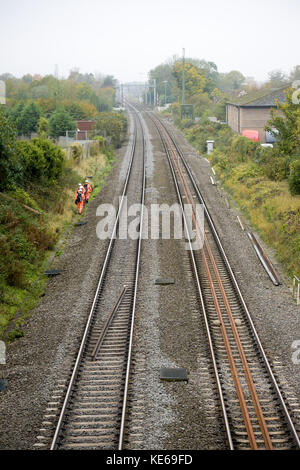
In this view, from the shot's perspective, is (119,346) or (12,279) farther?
(12,279)

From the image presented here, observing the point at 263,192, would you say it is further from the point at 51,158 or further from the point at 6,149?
the point at 6,149

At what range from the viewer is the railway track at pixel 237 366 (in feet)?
27.5

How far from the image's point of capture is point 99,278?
1543 centimetres

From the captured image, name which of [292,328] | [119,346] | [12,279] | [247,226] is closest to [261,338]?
[292,328]

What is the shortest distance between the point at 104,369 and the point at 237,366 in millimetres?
2873

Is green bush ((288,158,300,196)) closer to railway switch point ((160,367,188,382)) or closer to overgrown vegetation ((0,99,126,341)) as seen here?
overgrown vegetation ((0,99,126,341))

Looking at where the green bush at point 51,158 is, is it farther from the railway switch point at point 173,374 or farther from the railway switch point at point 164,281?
the railway switch point at point 173,374

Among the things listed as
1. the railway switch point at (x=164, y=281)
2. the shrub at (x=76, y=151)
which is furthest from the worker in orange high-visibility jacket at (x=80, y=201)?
the railway switch point at (x=164, y=281)

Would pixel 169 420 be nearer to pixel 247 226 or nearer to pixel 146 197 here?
pixel 247 226

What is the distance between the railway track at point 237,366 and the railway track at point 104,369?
1.90 metres

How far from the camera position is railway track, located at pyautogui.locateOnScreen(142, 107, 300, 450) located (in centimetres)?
838

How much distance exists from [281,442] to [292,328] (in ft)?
15.3

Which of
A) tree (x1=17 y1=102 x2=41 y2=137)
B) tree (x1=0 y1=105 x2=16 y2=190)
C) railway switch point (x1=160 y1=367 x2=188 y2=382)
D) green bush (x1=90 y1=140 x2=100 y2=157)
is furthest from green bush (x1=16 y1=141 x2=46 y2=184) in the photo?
tree (x1=17 y1=102 x2=41 y2=137)

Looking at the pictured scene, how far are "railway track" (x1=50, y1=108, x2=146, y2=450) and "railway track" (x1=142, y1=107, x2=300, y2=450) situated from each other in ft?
6.24
